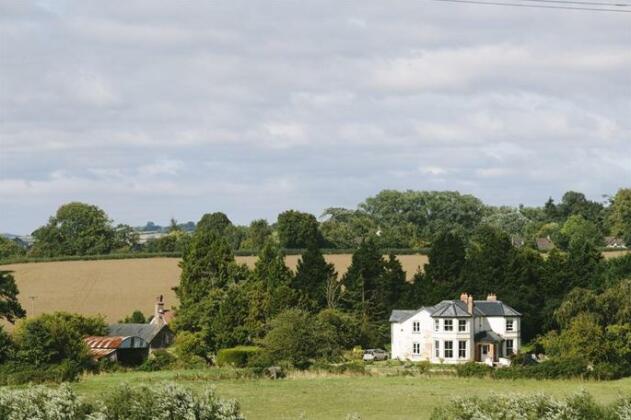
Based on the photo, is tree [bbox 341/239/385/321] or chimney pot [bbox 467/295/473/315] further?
tree [bbox 341/239/385/321]

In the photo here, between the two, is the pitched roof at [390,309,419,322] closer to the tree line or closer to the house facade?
the house facade

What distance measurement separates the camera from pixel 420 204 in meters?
181

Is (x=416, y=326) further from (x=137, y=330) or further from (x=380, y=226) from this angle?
(x=380, y=226)

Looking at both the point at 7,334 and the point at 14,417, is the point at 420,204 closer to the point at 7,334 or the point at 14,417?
the point at 7,334

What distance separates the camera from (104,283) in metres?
111

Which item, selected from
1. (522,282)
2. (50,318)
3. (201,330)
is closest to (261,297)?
(201,330)

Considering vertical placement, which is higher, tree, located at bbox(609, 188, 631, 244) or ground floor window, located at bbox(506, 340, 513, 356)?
tree, located at bbox(609, 188, 631, 244)

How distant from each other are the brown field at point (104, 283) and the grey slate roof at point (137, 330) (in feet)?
44.1

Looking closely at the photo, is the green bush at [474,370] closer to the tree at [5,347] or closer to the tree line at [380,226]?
the tree at [5,347]

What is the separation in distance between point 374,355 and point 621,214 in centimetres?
8957

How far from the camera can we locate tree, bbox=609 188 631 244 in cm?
15412

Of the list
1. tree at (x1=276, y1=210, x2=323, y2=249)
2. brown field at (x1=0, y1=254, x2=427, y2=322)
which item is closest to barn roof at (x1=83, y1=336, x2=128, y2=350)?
brown field at (x1=0, y1=254, x2=427, y2=322)

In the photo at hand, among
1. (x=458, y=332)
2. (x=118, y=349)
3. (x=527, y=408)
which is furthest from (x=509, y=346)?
(x=527, y=408)

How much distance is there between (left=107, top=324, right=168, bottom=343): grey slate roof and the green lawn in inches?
648
